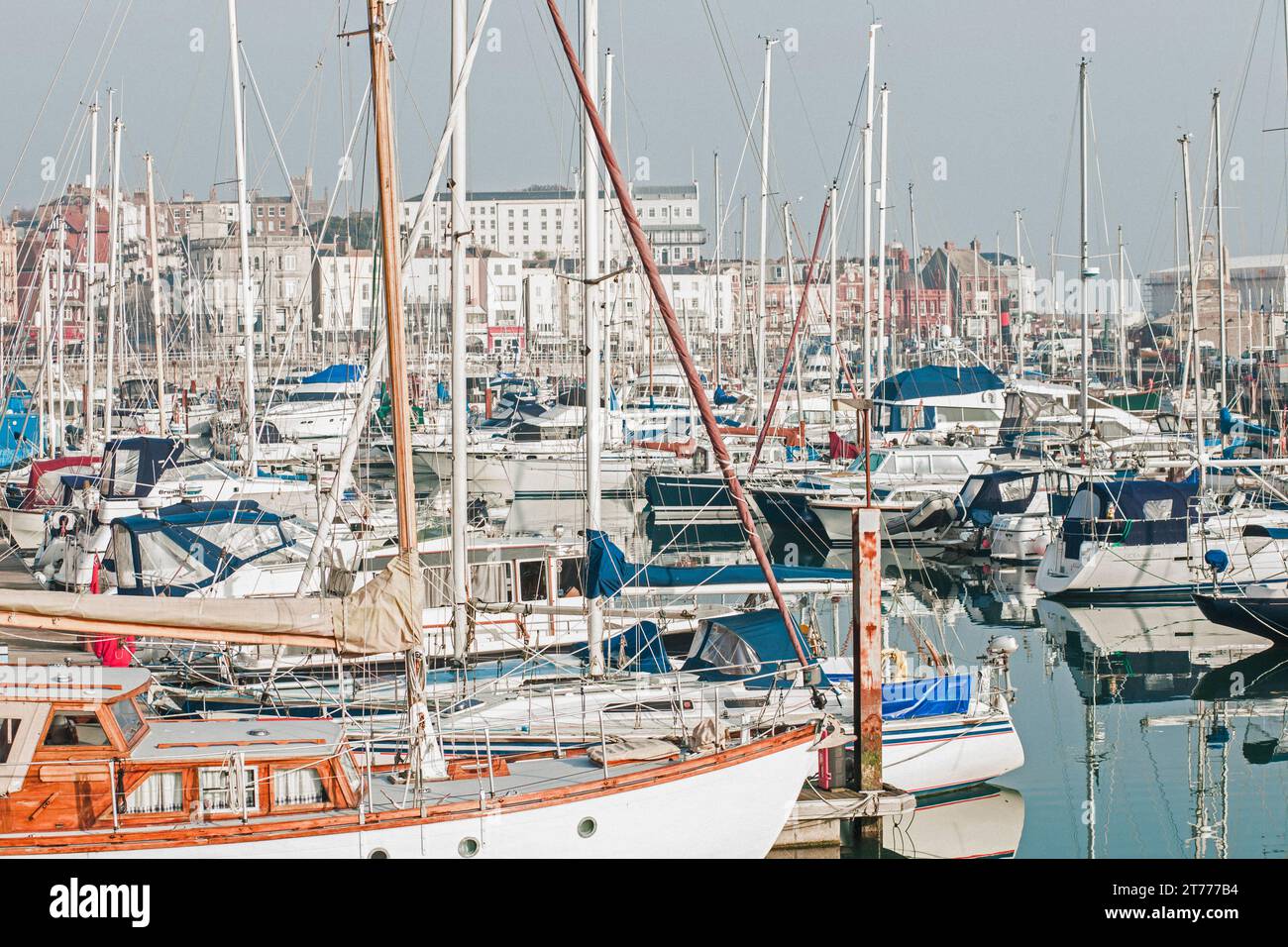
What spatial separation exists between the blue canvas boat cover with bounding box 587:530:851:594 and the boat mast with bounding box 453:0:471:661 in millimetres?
1539

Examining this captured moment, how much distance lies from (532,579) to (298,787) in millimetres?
9925

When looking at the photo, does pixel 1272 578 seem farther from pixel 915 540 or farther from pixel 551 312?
pixel 551 312

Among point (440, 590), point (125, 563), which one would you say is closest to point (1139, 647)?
point (440, 590)

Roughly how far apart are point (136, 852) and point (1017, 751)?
1031 centimetres

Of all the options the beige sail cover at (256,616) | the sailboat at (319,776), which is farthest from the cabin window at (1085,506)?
the beige sail cover at (256,616)

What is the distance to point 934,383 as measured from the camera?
48.3 m

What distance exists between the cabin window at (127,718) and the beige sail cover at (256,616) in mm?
830

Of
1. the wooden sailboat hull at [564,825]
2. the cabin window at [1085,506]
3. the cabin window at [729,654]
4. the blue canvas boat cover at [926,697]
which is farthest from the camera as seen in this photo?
the cabin window at [1085,506]

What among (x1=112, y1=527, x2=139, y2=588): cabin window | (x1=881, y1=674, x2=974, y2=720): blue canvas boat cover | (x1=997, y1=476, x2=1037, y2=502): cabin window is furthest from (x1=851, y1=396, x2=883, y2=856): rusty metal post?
(x1=997, y1=476, x2=1037, y2=502): cabin window

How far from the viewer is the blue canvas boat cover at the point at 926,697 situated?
17109mm

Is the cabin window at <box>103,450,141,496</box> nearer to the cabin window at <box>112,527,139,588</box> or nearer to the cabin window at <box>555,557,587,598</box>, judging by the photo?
the cabin window at <box>112,527,139,588</box>

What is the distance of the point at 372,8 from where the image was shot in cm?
1259

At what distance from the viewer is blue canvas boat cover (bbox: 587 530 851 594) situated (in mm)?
17750

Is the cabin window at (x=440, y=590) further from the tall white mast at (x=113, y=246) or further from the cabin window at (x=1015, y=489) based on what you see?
the cabin window at (x=1015, y=489)
